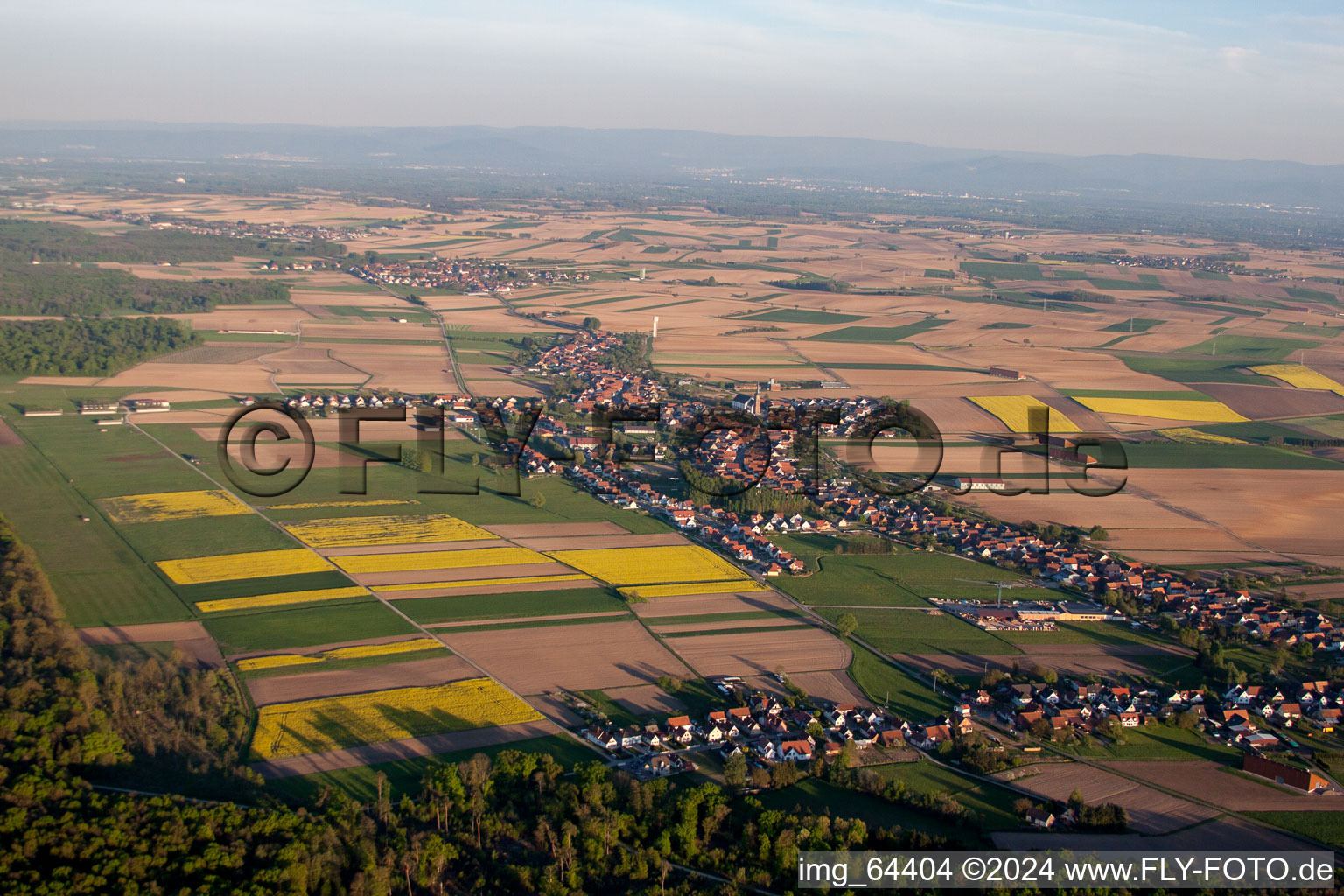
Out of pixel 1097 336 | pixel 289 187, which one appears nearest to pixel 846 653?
pixel 1097 336

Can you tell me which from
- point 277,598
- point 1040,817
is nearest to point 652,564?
point 277,598

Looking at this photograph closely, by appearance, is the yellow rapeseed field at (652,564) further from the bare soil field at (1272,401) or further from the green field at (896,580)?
the bare soil field at (1272,401)

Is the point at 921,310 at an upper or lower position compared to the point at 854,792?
upper

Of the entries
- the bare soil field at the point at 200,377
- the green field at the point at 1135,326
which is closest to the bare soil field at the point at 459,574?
the bare soil field at the point at 200,377

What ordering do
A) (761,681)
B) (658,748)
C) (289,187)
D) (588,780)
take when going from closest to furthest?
(588,780)
(658,748)
(761,681)
(289,187)

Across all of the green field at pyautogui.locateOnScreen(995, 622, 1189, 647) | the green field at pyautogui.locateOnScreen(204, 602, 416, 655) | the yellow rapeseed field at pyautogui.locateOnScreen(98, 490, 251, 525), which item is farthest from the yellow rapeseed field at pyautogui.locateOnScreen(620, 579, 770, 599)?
the yellow rapeseed field at pyautogui.locateOnScreen(98, 490, 251, 525)

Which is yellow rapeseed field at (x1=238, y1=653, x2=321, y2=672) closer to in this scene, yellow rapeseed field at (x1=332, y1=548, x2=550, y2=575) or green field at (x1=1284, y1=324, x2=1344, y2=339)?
yellow rapeseed field at (x1=332, y1=548, x2=550, y2=575)

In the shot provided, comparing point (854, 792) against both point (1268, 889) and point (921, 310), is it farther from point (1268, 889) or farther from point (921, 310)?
point (921, 310)
